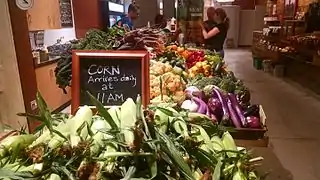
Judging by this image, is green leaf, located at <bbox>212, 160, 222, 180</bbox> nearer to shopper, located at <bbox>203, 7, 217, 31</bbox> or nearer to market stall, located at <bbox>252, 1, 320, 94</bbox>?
shopper, located at <bbox>203, 7, 217, 31</bbox>

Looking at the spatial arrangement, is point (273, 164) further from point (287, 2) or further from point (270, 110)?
point (287, 2)

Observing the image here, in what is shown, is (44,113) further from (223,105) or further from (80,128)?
(223,105)

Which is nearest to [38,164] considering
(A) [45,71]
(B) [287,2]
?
(A) [45,71]

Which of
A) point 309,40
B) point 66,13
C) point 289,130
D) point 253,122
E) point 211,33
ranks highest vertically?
point 66,13

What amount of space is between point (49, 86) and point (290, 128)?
3.68 m

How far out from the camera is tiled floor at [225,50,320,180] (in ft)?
10.2

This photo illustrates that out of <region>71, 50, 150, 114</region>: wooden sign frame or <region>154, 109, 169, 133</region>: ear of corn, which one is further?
<region>71, 50, 150, 114</region>: wooden sign frame

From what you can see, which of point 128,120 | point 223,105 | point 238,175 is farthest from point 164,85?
point 238,175

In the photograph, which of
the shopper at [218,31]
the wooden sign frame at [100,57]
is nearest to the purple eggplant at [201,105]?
the wooden sign frame at [100,57]

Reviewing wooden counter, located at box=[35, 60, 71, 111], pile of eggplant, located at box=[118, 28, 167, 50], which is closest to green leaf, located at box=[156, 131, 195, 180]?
pile of eggplant, located at box=[118, 28, 167, 50]

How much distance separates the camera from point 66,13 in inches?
214

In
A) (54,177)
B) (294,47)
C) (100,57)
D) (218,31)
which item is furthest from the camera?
(294,47)

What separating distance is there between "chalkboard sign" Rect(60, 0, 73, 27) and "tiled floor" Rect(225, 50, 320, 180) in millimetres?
3795

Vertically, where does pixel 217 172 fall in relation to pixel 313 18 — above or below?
below
